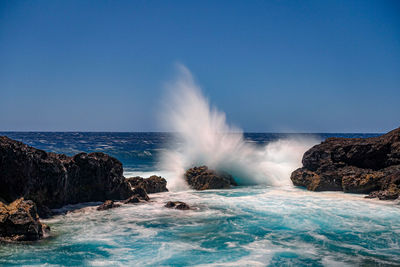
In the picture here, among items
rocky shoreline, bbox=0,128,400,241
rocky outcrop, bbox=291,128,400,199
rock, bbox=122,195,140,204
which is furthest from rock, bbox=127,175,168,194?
rocky outcrop, bbox=291,128,400,199

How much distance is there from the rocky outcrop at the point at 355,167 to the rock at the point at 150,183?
23.6 feet

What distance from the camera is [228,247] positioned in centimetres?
749

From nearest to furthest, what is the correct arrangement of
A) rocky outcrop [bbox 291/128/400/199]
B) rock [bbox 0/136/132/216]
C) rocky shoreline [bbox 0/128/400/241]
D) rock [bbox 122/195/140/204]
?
rocky shoreline [bbox 0/128/400/241], rock [bbox 0/136/132/216], rock [bbox 122/195/140/204], rocky outcrop [bbox 291/128/400/199]

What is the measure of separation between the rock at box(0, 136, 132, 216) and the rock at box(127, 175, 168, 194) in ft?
5.63

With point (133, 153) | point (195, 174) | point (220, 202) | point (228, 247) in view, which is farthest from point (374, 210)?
point (133, 153)

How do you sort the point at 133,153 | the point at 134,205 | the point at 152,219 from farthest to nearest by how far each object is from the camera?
the point at 133,153
the point at 134,205
the point at 152,219

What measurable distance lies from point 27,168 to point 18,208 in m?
2.80

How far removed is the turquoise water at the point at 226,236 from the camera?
22.0ft

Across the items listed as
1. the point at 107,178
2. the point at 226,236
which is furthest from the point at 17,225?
the point at 107,178

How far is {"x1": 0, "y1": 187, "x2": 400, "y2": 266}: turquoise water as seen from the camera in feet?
22.0

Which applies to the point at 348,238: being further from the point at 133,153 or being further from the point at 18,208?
the point at 133,153

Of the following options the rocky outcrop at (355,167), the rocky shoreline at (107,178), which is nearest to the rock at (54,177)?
the rocky shoreline at (107,178)

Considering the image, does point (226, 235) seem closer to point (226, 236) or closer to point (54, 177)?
point (226, 236)

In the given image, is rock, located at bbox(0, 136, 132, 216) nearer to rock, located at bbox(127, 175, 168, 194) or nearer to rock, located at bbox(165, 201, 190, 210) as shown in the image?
rock, located at bbox(127, 175, 168, 194)
